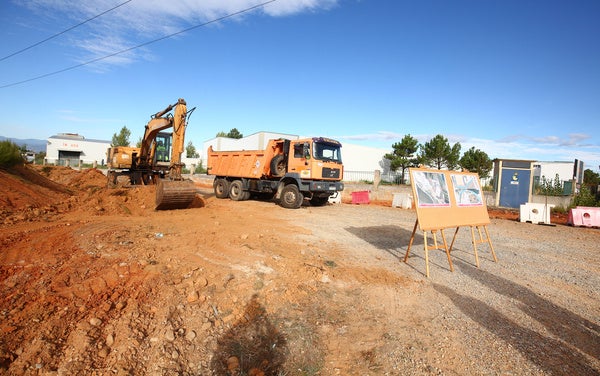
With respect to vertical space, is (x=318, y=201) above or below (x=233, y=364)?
above

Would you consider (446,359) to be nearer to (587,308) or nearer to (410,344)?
(410,344)

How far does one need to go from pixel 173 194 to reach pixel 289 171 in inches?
204

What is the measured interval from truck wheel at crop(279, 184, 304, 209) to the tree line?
18.6 m

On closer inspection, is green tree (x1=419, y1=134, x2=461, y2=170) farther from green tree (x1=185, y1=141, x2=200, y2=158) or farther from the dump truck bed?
green tree (x1=185, y1=141, x2=200, y2=158)

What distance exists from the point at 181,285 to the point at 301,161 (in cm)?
925

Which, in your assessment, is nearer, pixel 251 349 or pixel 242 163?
pixel 251 349

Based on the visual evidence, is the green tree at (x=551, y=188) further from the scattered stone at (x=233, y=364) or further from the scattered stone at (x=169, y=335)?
the scattered stone at (x=169, y=335)

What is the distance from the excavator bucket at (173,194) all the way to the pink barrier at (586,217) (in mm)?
14283

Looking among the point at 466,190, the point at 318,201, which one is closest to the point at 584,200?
the point at 318,201

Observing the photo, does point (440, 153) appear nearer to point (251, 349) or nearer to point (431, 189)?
point (431, 189)

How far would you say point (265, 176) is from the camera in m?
14.9

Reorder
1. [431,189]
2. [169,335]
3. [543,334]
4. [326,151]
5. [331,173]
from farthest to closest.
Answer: [331,173] < [326,151] < [431,189] < [543,334] < [169,335]

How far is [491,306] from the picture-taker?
4.55 m

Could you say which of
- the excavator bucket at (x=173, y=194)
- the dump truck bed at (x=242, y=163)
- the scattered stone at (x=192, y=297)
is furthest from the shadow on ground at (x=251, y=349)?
the dump truck bed at (x=242, y=163)
